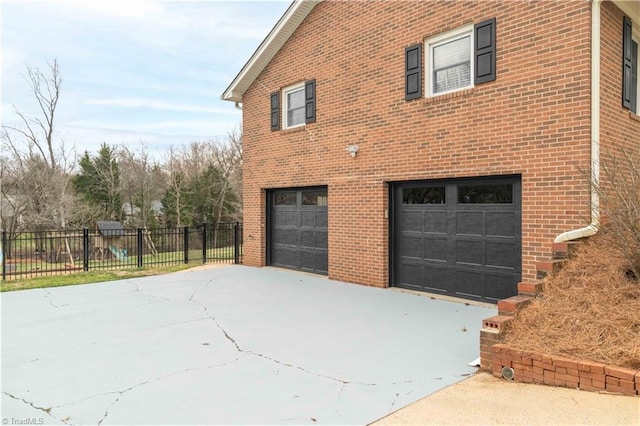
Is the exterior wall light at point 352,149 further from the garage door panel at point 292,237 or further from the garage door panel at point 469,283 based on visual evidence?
the garage door panel at point 469,283

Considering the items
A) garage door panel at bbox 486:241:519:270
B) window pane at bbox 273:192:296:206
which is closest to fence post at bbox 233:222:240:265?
window pane at bbox 273:192:296:206

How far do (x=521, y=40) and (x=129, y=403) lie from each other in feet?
23.4

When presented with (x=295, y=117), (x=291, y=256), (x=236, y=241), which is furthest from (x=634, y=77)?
(x=236, y=241)

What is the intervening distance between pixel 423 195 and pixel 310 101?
3.86 m

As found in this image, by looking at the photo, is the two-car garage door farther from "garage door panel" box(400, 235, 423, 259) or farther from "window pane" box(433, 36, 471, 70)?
"window pane" box(433, 36, 471, 70)

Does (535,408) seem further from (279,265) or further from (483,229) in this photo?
(279,265)

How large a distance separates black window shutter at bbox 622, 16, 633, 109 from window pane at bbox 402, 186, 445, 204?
3153mm

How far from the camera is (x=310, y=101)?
409 inches

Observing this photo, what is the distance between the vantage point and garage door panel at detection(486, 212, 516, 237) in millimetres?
6941

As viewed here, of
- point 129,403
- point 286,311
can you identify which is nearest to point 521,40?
point 286,311

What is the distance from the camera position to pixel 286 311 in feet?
23.0

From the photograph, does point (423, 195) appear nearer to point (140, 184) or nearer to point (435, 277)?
point (435, 277)

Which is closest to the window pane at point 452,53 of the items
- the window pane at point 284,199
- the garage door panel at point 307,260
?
the window pane at point 284,199

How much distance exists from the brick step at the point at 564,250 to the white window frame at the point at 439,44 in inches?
124
